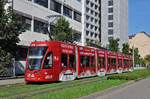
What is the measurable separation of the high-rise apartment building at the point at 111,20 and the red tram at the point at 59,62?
58.4 meters

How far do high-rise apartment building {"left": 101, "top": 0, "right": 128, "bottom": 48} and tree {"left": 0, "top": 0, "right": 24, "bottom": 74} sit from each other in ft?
208

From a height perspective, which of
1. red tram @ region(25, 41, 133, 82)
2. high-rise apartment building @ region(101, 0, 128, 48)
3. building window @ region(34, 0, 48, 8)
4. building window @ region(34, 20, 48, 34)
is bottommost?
red tram @ region(25, 41, 133, 82)

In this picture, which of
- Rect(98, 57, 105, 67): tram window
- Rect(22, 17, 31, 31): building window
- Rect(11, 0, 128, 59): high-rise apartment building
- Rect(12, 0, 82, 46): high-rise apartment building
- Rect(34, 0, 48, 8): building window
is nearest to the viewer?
Rect(98, 57, 105, 67): tram window

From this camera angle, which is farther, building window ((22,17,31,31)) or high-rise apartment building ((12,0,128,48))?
high-rise apartment building ((12,0,128,48))

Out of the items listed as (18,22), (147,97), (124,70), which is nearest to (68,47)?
(18,22)

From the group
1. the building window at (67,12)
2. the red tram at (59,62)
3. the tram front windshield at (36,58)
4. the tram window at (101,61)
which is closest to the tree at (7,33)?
the red tram at (59,62)

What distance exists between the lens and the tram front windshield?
16.9 meters

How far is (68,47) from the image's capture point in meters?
20.2

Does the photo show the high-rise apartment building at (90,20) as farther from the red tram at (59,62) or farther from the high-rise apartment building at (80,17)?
the red tram at (59,62)

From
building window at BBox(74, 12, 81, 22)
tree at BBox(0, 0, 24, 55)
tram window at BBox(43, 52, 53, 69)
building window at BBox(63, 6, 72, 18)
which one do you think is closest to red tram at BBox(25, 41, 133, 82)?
tram window at BBox(43, 52, 53, 69)

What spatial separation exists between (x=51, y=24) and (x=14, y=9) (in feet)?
34.4

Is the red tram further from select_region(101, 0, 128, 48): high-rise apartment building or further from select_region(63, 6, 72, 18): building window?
select_region(101, 0, 128, 48): high-rise apartment building

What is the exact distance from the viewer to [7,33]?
23.4 m

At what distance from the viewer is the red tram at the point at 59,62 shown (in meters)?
17.0
